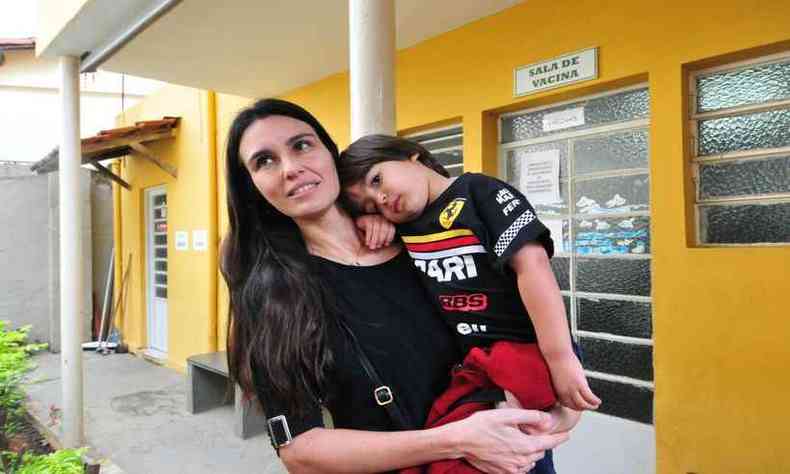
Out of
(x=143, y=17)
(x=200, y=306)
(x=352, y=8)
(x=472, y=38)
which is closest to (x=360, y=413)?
(x=352, y=8)

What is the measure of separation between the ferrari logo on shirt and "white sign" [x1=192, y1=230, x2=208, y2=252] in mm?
5946

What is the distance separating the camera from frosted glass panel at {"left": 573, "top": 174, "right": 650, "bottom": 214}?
309cm

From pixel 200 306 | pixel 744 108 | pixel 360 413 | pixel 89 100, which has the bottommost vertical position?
pixel 200 306

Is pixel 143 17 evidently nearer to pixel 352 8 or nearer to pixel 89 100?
pixel 352 8

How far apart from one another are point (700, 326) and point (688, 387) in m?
0.32

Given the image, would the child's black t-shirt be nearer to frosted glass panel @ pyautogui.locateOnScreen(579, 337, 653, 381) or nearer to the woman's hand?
the woman's hand

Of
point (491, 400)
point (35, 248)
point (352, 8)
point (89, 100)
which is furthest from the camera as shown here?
point (89, 100)

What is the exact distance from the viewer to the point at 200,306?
6730 millimetres

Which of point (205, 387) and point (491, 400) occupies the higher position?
point (491, 400)

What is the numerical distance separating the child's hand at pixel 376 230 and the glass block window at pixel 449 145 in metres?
2.84

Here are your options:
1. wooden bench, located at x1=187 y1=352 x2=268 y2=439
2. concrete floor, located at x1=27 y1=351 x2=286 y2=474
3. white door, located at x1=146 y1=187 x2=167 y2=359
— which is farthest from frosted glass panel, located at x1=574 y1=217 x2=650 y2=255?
white door, located at x1=146 y1=187 x2=167 y2=359

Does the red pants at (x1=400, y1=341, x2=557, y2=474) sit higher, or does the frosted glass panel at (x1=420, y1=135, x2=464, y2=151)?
the frosted glass panel at (x1=420, y1=135, x2=464, y2=151)

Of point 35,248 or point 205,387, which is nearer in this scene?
point 205,387

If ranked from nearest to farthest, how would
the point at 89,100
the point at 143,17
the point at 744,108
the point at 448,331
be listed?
the point at 448,331, the point at 744,108, the point at 143,17, the point at 89,100
